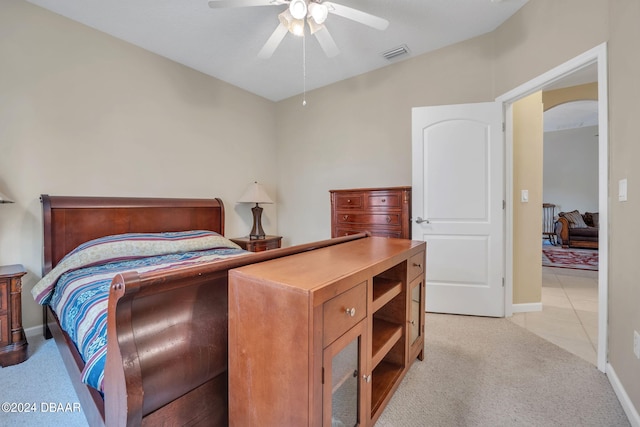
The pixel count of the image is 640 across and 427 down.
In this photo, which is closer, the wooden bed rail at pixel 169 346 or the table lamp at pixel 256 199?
the wooden bed rail at pixel 169 346

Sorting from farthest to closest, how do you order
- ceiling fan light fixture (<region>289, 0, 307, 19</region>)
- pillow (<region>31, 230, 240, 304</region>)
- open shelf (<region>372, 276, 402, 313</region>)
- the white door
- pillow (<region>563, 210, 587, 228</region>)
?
pillow (<region>563, 210, 587, 228</region>) → the white door → pillow (<region>31, 230, 240, 304</region>) → ceiling fan light fixture (<region>289, 0, 307, 19</region>) → open shelf (<region>372, 276, 402, 313</region>)

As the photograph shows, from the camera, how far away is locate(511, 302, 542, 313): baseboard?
2.80 m

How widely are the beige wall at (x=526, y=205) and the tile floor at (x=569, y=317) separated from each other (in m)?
0.24

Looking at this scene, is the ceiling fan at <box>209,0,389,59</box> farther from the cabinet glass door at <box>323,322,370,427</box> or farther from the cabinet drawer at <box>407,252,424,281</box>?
the cabinet glass door at <box>323,322,370,427</box>

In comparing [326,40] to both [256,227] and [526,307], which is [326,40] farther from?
[526,307]

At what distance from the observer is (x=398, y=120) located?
332 cm

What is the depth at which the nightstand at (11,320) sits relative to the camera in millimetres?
1875

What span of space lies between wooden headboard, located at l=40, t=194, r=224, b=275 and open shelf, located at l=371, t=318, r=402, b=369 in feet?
7.94

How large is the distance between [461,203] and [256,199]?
7.77 feet

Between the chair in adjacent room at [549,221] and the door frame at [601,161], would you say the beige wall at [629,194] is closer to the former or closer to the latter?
the door frame at [601,161]

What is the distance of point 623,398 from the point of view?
1486 millimetres

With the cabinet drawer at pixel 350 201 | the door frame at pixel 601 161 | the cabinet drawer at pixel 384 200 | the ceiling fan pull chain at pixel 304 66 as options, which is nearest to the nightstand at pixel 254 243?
the cabinet drawer at pixel 350 201

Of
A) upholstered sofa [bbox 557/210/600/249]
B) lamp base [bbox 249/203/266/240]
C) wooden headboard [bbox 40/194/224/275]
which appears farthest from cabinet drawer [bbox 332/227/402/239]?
upholstered sofa [bbox 557/210/600/249]

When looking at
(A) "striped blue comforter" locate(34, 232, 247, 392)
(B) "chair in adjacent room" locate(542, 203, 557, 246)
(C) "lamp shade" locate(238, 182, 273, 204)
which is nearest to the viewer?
(A) "striped blue comforter" locate(34, 232, 247, 392)
